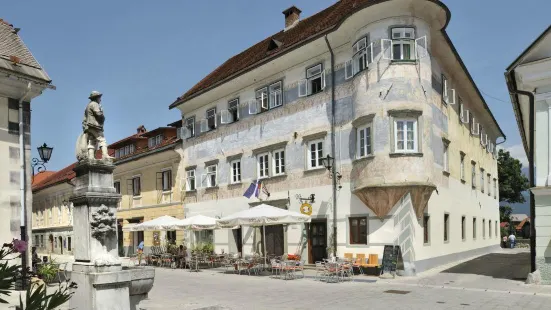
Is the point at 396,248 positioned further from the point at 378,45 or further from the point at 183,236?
the point at 183,236

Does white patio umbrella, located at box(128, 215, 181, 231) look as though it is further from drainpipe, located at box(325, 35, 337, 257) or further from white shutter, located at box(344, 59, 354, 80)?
white shutter, located at box(344, 59, 354, 80)

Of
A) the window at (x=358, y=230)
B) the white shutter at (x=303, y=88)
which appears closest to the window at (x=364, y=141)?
the window at (x=358, y=230)

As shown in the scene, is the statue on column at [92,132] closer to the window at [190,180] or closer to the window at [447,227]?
the window at [447,227]

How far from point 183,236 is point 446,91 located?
17.3m

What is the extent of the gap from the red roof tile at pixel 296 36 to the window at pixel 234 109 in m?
1.35

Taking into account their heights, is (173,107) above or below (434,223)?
above

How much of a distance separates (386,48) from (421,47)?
1403 mm

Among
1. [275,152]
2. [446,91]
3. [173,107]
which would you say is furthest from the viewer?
[173,107]

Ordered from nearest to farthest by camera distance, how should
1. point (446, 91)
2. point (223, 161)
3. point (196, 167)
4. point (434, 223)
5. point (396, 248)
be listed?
1. point (396, 248)
2. point (434, 223)
3. point (446, 91)
4. point (223, 161)
5. point (196, 167)

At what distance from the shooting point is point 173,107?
105 feet

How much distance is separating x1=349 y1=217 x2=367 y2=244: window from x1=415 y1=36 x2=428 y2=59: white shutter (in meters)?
6.77

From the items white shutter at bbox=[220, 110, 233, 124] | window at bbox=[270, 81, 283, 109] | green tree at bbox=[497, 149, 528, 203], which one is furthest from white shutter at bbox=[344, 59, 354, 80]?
green tree at bbox=[497, 149, 528, 203]

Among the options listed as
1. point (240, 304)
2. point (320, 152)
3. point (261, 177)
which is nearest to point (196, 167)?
point (261, 177)

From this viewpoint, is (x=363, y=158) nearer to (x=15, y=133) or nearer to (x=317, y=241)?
(x=317, y=241)
